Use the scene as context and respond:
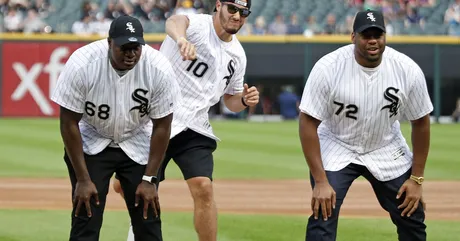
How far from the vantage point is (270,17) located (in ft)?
86.6

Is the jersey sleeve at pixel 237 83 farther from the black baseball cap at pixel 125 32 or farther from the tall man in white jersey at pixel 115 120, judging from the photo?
the black baseball cap at pixel 125 32

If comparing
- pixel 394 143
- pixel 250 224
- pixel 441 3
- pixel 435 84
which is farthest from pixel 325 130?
pixel 441 3

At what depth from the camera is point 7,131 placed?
68.6 ft

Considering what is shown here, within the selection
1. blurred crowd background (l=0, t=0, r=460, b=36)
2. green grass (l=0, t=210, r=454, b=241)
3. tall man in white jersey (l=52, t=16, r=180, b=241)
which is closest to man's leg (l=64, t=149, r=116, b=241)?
tall man in white jersey (l=52, t=16, r=180, b=241)

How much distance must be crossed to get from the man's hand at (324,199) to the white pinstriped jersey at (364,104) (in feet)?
1.01

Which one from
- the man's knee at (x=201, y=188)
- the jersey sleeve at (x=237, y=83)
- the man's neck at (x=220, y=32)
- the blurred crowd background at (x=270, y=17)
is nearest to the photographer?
the man's knee at (x=201, y=188)

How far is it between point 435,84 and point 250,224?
15.0 meters

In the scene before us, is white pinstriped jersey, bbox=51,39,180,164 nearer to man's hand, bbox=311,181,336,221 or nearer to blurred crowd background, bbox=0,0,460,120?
man's hand, bbox=311,181,336,221

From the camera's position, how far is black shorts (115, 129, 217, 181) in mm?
7844

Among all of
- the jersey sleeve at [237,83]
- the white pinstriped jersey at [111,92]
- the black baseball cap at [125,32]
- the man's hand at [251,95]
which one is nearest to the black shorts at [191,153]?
the man's hand at [251,95]

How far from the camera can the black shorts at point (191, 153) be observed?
784cm

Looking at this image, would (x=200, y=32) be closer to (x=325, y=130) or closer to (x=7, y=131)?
(x=325, y=130)

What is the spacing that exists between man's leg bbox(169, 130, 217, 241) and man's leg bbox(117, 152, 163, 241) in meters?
0.99

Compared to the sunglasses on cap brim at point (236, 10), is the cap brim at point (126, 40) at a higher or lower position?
lower
